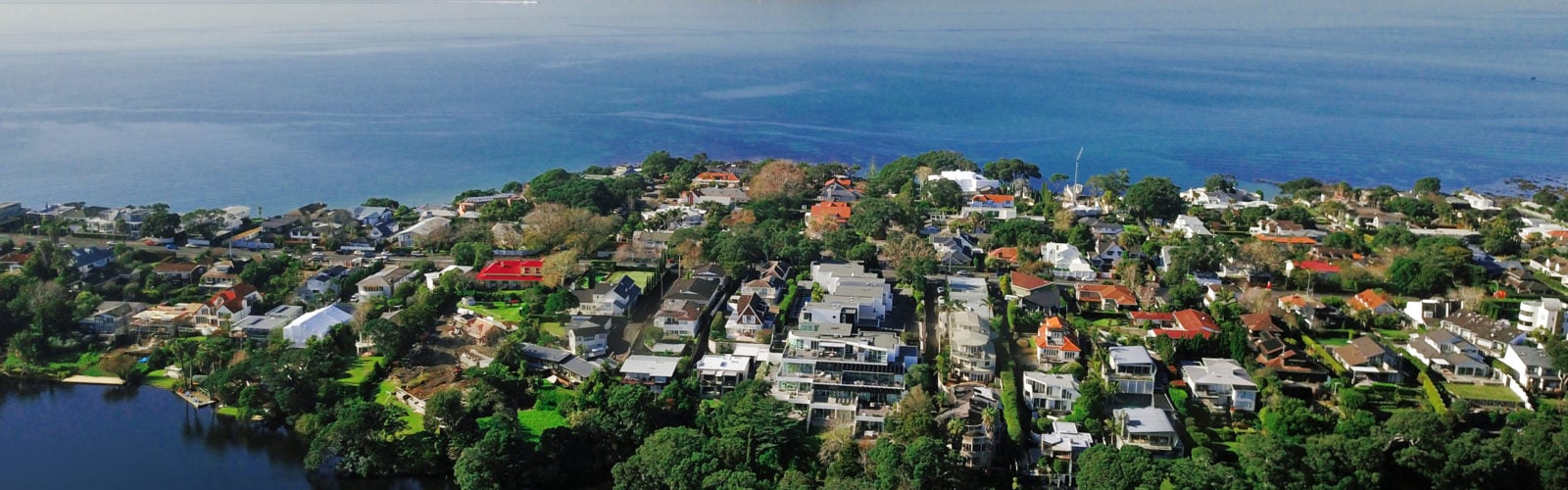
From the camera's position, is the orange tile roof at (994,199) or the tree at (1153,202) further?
the orange tile roof at (994,199)

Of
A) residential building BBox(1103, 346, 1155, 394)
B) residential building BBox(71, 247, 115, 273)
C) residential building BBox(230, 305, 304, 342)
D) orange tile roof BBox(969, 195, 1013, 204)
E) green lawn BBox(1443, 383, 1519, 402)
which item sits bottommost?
green lawn BBox(1443, 383, 1519, 402)

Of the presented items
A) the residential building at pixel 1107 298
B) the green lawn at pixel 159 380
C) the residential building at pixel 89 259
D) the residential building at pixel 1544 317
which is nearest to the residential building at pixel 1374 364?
the residential building at pixel 1544 317

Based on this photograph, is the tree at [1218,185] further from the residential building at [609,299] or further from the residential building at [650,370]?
the residential building at [650,370]

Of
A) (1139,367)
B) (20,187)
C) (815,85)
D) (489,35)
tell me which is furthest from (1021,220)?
(489,35)

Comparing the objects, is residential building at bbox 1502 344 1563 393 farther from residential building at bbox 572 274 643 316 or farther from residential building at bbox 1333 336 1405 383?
residential building at bbox 572 274 643 316

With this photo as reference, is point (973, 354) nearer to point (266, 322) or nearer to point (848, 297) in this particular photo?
point (848, 297)

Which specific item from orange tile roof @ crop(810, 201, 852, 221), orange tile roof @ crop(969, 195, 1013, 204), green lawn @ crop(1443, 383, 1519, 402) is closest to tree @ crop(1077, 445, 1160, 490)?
green lawn @ crop(1443, 383, 1519, 402)

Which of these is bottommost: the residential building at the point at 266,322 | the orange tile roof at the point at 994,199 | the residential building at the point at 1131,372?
the residential building at the point at 1131,372
